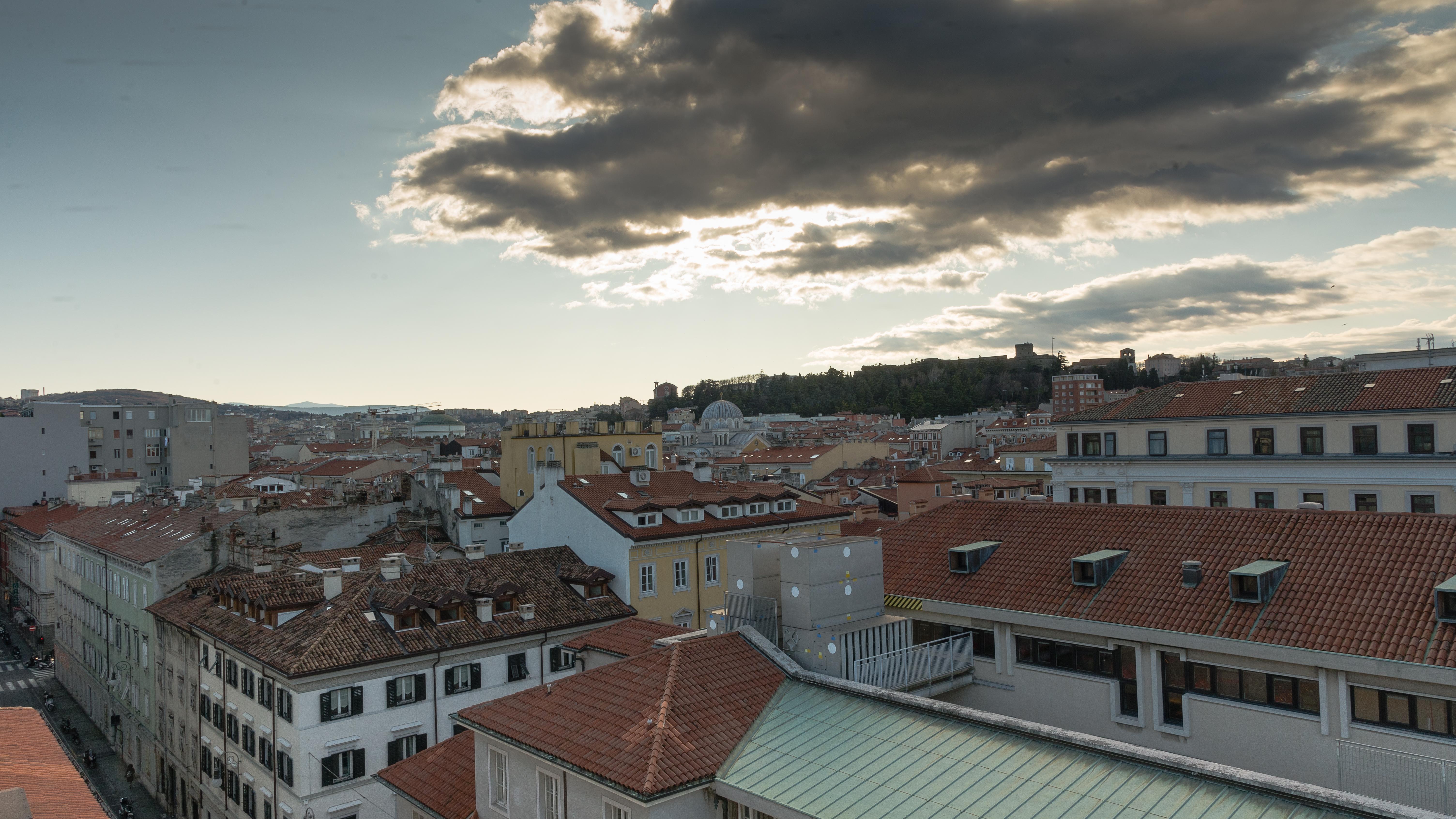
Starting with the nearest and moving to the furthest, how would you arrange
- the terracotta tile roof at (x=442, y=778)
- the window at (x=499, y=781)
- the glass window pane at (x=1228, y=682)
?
the window at (x=499, y=781) → the glass window pane at (x=1228, y=682) → the terracotta tile roof at (x=442, y=778)

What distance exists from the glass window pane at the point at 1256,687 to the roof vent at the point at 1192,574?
2.19m

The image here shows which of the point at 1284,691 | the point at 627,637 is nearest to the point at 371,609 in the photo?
the point at 627,637

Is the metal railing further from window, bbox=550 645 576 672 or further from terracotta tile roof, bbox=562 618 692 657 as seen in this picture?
window, bbox=550 645 576 672

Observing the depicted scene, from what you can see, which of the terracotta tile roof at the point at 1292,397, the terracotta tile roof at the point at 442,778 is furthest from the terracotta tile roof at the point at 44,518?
the terracotta tile roof at the point at 1292,397

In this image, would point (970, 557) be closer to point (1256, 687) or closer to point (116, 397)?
point (1256, 687)

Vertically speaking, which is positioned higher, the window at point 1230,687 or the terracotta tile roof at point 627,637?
→ the window at point 1230,687

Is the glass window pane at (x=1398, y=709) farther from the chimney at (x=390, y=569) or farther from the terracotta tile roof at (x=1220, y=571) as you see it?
the chimney at (x=390, y=569)

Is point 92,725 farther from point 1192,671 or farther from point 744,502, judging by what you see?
point 1192,671

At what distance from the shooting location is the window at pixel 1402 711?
14.4 meters

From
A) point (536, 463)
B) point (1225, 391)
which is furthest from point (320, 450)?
point (1225, 391)

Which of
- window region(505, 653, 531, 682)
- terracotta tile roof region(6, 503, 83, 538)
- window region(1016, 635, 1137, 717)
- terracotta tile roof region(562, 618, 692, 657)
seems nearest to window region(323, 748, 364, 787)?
window region(505, 653, 531, 682)

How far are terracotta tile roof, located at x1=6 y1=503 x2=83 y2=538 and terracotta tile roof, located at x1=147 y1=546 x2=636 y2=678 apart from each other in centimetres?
3851

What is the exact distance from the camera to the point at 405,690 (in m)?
29.1

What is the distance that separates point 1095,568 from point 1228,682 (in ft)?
11.2
